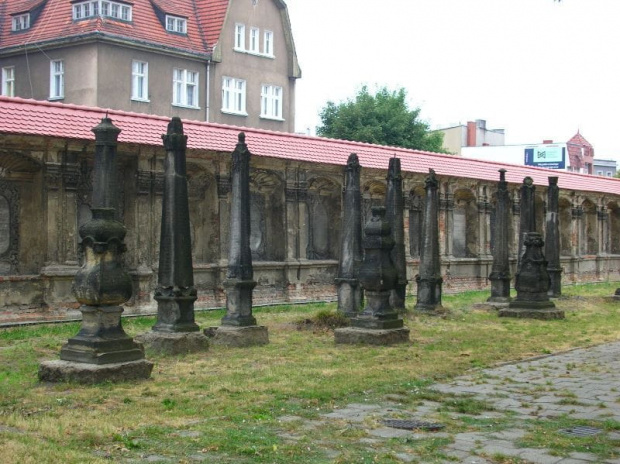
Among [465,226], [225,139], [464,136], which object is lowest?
[465,226]

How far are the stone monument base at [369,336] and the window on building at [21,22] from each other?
2913 cm

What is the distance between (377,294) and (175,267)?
3373mm

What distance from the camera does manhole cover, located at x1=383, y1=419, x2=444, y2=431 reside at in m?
7.95

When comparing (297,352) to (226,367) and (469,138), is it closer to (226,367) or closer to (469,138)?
(226,367)

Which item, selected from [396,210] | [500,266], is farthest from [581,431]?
[500,266]

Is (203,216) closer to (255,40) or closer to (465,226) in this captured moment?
(465,226)

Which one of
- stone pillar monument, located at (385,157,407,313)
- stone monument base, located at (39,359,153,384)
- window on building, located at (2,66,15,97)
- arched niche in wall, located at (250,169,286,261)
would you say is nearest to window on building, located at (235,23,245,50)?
window on building, located at (2,66,15,97)

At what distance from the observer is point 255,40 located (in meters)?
41.2

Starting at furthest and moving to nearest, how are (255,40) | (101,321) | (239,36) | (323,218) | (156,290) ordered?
(255,40), (239,36), (323,218), (156,290), (101,321)

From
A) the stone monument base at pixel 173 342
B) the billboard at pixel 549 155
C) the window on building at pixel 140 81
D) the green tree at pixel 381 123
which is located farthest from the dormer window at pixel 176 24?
the billboard at pixel 549 155

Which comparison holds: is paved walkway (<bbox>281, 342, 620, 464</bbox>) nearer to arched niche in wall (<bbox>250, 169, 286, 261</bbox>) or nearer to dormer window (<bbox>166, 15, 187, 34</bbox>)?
arched niche in wall (<bbox>250, 169, 286, 261</bbox>)

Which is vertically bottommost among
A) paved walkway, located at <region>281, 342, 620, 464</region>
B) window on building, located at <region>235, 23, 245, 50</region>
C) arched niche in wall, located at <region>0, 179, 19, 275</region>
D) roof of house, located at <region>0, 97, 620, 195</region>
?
paved walkway, located at <region>281, 342, 620, 464</region>

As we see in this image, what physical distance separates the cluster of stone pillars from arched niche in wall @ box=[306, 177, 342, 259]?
10.1 metres

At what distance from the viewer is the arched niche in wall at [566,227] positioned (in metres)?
35.5
